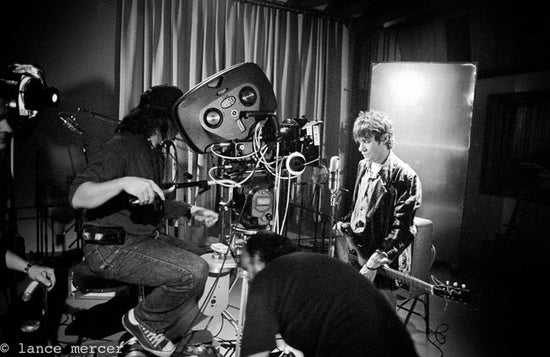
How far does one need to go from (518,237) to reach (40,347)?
3.96 meters

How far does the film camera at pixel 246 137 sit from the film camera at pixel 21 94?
0.66 metres

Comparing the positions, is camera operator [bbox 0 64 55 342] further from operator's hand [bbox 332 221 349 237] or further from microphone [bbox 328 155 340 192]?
operator's hand [bbox 332 221 349 237]

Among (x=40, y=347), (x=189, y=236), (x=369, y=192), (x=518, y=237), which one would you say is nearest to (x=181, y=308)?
(x=40, y=347)

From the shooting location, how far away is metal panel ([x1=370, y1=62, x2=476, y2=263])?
364cm

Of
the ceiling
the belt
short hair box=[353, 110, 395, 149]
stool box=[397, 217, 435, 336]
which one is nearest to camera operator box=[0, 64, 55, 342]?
the belt

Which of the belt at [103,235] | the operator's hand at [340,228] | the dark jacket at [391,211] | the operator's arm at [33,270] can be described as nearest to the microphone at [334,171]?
the dark jacket at [391,211]

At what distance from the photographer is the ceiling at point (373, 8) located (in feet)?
12.7

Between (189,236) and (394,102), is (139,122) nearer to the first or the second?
(189,236)

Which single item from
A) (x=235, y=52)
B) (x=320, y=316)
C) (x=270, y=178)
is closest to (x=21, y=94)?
(x=270, y=178)

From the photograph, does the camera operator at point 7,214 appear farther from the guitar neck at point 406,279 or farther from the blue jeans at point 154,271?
the guitar neck at point 406,279

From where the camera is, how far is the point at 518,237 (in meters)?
3.73

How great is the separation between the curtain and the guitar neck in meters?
2.11

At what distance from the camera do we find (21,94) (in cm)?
182

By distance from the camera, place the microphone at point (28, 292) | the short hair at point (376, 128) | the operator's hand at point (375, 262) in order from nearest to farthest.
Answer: the microphone at point (28, 292) < the operator's hand at point (375, 262) < the short hair at point (376, 128)
